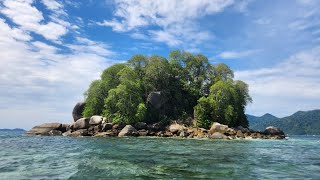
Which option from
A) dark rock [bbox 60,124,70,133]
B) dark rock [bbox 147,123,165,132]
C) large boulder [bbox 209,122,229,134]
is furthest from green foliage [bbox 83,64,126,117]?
large boulder [bbox 209,122,229,134]

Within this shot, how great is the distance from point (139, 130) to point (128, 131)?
15.3 feet

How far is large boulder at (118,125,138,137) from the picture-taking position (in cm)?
6794

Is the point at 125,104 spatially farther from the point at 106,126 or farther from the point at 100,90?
the point at 100,90

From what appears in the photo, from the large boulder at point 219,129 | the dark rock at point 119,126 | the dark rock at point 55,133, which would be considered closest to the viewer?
the large boulder at point 219,129

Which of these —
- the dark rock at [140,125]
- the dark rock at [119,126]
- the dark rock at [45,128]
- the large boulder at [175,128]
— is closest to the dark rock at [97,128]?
the dark rock at [119,126]

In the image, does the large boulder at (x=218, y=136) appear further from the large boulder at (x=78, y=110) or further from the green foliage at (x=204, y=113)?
the large boulder at (x=78, y=110)

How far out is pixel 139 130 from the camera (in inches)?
2854

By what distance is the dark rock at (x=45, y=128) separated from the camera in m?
76.1

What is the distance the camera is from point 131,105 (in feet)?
245

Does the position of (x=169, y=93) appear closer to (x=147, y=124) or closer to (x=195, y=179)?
(x=147, y=124)

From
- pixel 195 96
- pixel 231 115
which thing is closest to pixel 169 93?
pixel 195 96

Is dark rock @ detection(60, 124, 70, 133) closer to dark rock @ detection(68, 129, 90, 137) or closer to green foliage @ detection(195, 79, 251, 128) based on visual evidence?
dark rock @ detection(68, 129, 90, 137)

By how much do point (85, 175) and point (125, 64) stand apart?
73111 millimetres

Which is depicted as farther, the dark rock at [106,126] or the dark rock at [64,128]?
the dark rock at [64,128]
